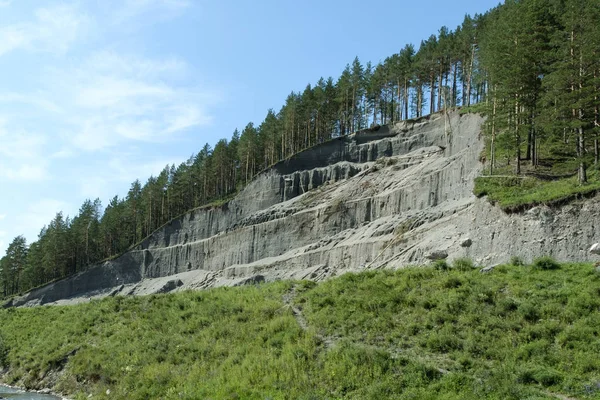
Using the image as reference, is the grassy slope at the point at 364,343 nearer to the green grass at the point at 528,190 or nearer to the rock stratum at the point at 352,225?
the rock stratum at the point at 352,225

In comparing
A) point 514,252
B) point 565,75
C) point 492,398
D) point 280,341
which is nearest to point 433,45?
point 565,75

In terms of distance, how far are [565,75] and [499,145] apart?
7.79m

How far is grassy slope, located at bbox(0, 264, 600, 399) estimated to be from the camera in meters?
15.7

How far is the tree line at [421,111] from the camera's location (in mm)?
32500

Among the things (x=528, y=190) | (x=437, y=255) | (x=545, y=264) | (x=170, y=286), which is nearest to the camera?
(x=545, y=264)

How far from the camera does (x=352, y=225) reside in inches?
1886

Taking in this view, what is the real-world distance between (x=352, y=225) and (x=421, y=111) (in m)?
30.2

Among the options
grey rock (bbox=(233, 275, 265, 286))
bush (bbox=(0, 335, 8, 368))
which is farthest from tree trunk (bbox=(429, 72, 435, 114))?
bush (bbox=(0, 335, 8, 368))

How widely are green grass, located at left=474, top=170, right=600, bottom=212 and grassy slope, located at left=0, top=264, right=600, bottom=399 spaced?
4.70 meters

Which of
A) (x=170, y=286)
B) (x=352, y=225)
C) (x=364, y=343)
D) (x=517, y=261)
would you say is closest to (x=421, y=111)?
(x=352, y=225)

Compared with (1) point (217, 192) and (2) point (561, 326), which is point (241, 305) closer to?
(2) point (561, 326)

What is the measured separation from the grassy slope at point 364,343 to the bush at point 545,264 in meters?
0.31

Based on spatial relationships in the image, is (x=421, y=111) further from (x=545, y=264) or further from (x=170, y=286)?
(x=545, y=264)

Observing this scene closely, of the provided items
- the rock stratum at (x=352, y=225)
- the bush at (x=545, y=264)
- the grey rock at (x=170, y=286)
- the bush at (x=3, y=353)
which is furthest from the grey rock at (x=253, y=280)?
the bush at (x=545, y=264)
